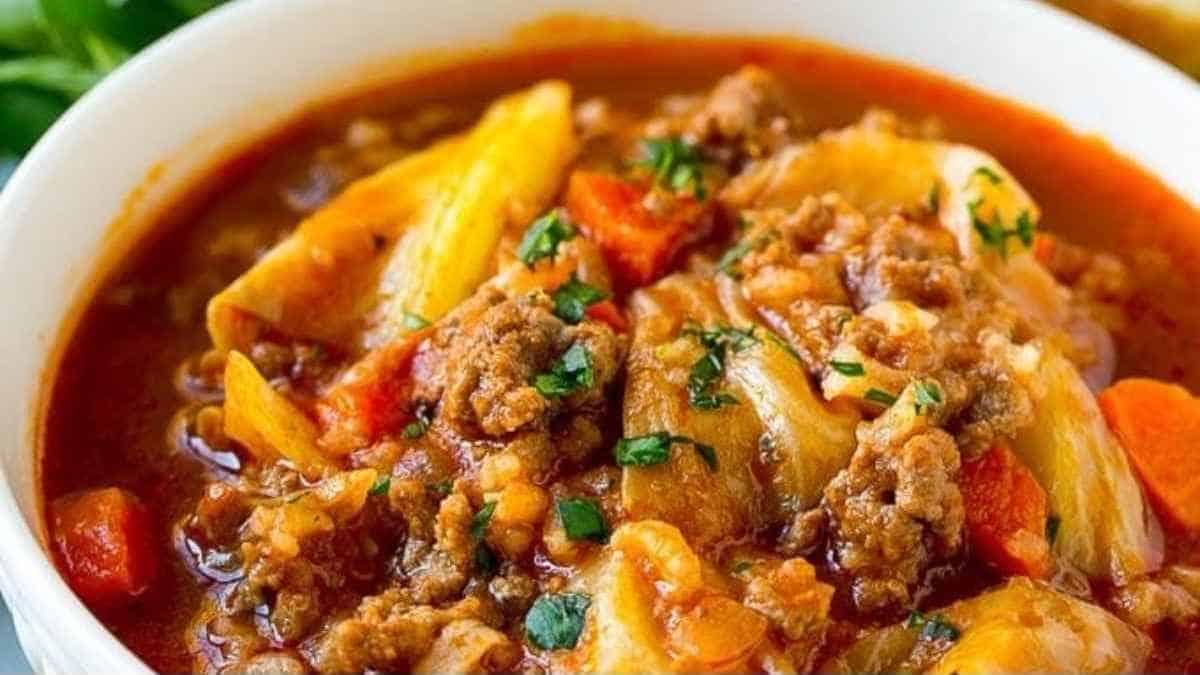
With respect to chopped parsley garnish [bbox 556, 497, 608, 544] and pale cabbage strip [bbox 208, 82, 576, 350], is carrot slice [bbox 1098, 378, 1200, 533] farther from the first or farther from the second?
pale cabbage strip [bbox 208, 82, 576, 350]

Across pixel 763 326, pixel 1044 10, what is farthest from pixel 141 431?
pixel 1044 10

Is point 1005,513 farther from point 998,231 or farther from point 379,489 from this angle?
point 379,489

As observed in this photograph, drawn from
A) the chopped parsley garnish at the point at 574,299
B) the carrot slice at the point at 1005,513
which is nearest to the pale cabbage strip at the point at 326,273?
the chopped parsley garnish at the point at 574,299

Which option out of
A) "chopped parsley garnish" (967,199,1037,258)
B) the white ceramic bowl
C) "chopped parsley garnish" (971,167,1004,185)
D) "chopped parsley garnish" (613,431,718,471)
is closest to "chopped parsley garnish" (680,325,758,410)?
"chopped parsley garnish" (613,431,718,471)

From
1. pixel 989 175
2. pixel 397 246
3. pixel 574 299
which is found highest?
pixel 989 175

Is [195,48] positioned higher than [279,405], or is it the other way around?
[195,48]

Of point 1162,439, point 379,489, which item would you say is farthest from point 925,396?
point 379,489

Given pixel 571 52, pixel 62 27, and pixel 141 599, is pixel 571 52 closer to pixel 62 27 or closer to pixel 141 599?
pixel 62 27
